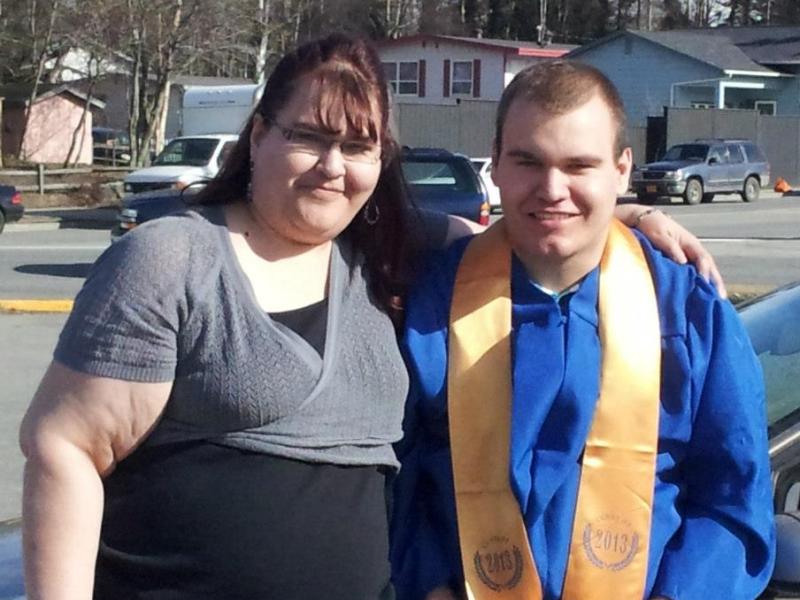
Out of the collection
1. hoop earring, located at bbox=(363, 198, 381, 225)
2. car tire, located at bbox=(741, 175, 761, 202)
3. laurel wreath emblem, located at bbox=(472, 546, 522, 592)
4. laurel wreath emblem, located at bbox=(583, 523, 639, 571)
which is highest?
hoop earring, located at bbox=(363, 198, 381, 225)

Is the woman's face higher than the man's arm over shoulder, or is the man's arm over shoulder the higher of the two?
the woman's face

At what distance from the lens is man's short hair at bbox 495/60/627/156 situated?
245 cm

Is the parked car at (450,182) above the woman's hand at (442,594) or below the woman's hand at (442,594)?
below

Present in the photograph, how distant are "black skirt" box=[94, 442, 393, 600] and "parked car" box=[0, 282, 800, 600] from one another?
844 millimetres

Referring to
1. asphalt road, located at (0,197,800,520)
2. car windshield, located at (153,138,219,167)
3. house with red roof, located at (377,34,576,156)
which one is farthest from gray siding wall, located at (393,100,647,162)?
car windshield, located at (153,138,219,167)

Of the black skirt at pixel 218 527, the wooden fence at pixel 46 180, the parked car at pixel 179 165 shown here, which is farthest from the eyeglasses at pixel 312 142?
the wooden fence at pixel 46 180

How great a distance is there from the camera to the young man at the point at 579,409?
242 cm

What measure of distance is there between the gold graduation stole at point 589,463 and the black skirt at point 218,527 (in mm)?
264

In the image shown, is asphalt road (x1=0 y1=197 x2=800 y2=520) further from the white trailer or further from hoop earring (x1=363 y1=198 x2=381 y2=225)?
the white trailer

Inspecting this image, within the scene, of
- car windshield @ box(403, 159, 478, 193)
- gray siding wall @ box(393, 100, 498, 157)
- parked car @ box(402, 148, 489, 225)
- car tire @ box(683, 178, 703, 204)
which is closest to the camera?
parked car @ box(402, 148, 489, 225)

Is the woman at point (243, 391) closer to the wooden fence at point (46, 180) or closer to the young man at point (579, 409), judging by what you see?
the young man at point (579, 409)

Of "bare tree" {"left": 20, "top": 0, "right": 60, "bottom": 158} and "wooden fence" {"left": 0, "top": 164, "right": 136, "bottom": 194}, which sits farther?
"bare tree" {"left": 20, "top": 0, "right": 60, "bottom": 158}

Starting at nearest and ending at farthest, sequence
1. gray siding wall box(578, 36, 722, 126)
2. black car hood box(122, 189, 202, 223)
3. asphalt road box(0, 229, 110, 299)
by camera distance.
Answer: black car hood box(122, 189, 202, 223)
asphalt road box(0, 229, 110, 299)
gray siding wall box(578, 36, 722, 126)

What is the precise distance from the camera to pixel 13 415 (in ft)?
28.7
